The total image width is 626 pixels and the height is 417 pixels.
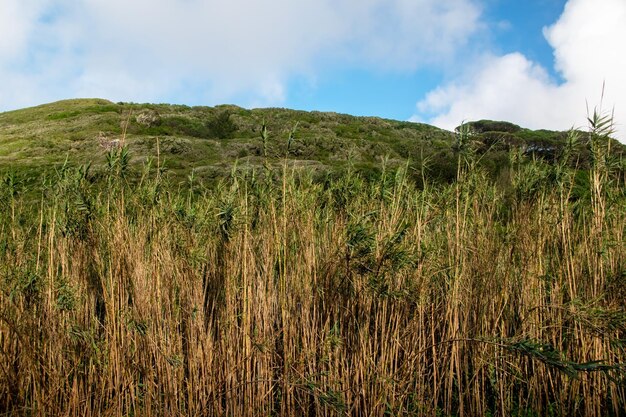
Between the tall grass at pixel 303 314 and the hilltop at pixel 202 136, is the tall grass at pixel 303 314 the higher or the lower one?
the lower one

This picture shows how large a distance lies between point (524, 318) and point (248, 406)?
2.51 metres

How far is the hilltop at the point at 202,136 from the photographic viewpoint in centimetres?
2925

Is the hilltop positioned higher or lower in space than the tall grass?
higher

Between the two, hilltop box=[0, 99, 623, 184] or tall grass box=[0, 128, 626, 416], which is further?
hilltop box=[0, 99, 623, 184]

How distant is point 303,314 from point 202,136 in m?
42.0

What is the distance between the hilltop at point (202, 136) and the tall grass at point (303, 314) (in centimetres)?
1378

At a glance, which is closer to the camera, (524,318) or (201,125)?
(524,318)

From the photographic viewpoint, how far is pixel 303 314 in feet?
12.9

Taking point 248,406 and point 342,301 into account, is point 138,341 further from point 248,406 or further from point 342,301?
point 342,301

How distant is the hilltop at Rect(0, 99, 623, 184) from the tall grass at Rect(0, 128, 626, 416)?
13.8m

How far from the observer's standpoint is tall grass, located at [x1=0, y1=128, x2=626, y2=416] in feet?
12.1

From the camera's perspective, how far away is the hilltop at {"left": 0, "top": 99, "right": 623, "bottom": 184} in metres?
29.2

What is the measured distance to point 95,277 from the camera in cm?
493

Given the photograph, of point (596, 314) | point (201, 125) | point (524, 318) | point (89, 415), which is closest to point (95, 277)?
point (89, 415)
